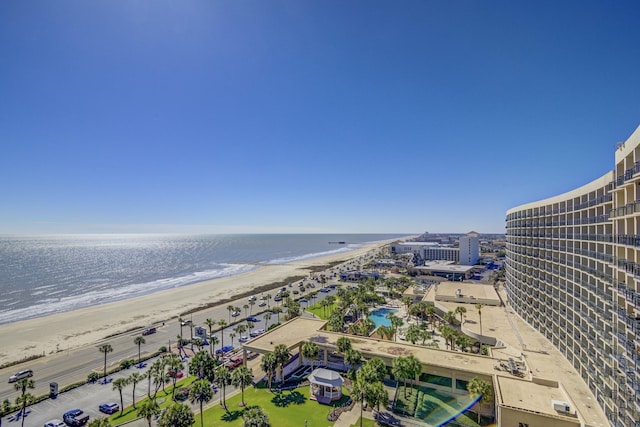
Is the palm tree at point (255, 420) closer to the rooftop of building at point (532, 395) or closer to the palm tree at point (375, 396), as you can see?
the palm tree at point (375, 396)

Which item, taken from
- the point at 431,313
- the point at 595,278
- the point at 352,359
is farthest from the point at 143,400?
the point at 595,278

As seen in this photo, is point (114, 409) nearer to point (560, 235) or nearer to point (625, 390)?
point (625, 390)

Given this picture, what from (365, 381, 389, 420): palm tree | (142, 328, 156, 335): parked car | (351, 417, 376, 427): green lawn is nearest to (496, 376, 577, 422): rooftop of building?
(365, 381, 389, 420): palm tree

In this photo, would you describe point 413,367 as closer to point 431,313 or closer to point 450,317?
point 450,317

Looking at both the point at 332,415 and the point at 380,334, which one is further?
the point at 380,334

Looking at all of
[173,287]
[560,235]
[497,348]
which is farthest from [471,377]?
[173,287]

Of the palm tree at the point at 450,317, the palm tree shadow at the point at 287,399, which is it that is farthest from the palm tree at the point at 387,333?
the palm tree shadow at the point at 287,399
